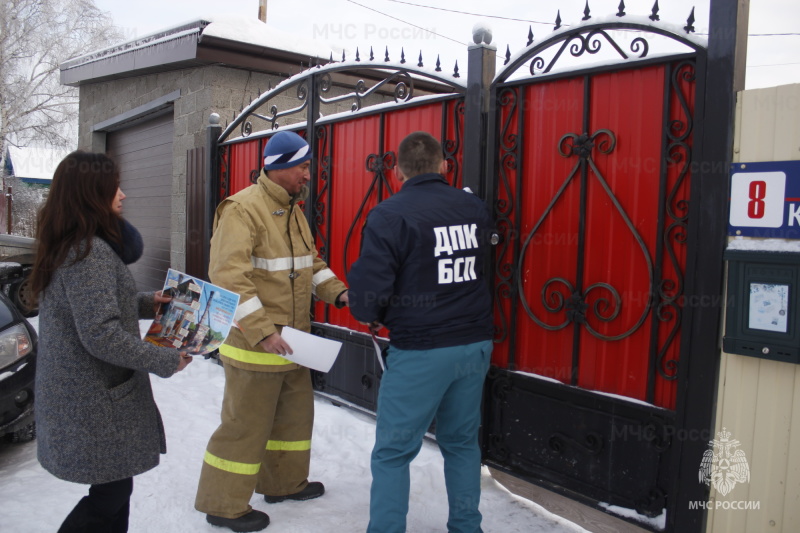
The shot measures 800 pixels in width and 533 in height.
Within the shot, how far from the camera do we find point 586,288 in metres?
3.00

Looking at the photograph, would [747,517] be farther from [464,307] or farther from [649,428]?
[464,307]

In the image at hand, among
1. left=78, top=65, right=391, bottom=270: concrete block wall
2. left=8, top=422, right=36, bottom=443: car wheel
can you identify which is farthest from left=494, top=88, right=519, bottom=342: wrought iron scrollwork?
left=78, top=65, right=391, bottom=270: concrete block wall

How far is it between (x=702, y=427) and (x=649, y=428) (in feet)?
0.87

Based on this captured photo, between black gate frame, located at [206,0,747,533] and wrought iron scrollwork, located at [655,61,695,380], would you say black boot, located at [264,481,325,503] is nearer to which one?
black gate frame, located at [206,0,747,533]

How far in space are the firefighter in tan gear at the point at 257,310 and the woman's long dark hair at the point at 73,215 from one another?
686 millimetres

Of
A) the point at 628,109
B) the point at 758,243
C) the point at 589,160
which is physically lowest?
the point at 758,243

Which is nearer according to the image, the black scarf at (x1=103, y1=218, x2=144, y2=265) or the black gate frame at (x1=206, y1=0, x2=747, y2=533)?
the black scarf at (x1=103, y1=218, x2=144, y2=265)

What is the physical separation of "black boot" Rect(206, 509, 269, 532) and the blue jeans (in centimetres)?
69

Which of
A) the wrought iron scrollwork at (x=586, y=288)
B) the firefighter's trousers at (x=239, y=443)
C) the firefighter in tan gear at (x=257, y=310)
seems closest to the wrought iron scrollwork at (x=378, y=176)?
the firefighter in tan gear at (x=257, y=310)

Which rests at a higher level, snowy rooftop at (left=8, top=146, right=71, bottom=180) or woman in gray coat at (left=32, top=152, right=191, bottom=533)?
snowy rooftop at (left=8, top=146, right=71, bottom=180)

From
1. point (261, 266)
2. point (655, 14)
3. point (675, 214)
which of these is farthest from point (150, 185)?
point (675, 214)

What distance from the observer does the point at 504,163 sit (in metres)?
3.34

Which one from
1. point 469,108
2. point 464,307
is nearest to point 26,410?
point 464,307

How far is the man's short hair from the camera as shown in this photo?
2676mm
